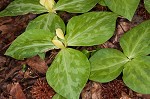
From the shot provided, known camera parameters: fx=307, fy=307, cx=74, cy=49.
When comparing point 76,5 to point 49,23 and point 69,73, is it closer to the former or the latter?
point 49,23

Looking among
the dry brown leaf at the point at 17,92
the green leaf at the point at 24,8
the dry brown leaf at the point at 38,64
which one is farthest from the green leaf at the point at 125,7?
the dry brown leaf at the point at 17,92

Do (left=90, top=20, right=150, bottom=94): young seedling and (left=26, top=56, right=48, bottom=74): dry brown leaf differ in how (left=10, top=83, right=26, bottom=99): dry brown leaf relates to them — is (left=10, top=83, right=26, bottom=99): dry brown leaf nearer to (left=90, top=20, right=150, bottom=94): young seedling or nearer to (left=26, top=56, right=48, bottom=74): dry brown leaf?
(left=26, top=56, right=48, bottom=74): dry brown leaf

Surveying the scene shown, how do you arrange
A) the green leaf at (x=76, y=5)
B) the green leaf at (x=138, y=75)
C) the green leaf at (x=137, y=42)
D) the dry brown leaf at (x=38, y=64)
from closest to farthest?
the green leaf at (x=138, y=75)
the green leaf at (x=137, y=42)
the green leaf at (x=76, y=5)
the dry brown leaf at (x=38, y=64)

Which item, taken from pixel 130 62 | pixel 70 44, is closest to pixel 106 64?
pixel 130 62

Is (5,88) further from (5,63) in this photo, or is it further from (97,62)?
(97,62)

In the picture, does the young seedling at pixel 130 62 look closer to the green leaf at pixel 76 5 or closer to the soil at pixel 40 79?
the soil at pixel 40 79

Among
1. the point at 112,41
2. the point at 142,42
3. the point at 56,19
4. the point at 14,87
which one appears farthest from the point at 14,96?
the point at 142,42

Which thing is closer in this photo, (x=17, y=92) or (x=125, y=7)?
(x=125, y=7)
